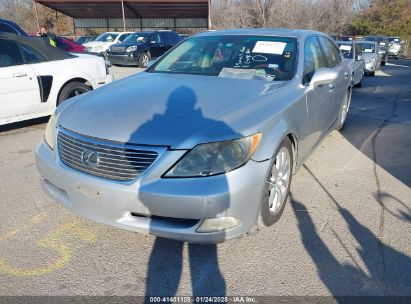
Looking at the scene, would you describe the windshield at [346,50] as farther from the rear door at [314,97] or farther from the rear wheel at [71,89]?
the rear wheel at [71,89]

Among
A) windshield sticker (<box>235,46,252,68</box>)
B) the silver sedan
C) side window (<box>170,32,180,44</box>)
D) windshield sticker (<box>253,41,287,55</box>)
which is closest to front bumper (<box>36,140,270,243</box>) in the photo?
the silver sedan

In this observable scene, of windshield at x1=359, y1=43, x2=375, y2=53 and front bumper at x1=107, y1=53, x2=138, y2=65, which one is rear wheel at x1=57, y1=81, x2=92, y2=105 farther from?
windshield at x1=359, y1=43, x2=375, y2=53

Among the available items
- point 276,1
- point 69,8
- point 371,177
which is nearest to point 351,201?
point 371,177

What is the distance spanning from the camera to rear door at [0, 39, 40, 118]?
17.7 feet

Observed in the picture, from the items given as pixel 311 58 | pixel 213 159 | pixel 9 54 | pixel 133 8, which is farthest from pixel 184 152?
pixel 133 8

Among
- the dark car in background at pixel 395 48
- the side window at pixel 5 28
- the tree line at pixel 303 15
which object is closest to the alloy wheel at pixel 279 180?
the side window at pixel 5 28

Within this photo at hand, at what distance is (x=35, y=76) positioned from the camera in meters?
5.73

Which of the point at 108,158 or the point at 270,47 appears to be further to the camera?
the point at 270,47

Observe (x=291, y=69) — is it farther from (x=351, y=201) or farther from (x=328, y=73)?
(x=351, y=201)

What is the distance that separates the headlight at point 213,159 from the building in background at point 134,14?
28.5 m

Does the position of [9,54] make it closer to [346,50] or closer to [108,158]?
[108,158]

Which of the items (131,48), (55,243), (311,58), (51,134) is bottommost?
(131,48)

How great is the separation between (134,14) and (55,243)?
123ft

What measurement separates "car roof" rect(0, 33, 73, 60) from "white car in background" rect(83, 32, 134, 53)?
12.4 meters
